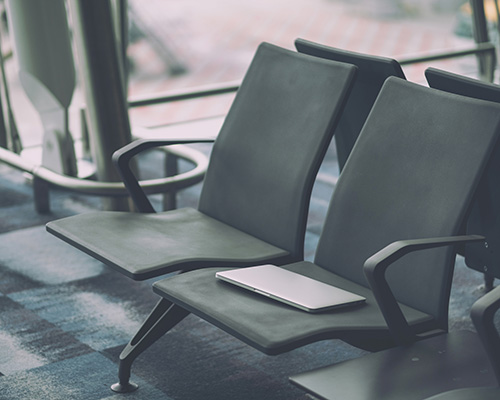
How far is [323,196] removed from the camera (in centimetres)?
409

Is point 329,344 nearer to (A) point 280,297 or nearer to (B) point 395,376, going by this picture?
(A) point 280,297

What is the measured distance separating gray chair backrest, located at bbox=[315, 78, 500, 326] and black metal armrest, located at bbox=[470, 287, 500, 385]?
362 millimetres

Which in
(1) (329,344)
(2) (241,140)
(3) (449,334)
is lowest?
(1) (329,344)

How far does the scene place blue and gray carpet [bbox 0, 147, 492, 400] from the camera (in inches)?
92.3

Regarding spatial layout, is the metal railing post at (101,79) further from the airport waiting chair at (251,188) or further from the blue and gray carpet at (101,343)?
the airport waiting chair at (251,188)

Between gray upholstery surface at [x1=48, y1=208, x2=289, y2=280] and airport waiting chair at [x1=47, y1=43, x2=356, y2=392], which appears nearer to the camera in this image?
gray upholstery surface at [x1=48, y1=208, x2=289, y2=280]

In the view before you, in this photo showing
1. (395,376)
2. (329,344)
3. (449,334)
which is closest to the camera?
(395,376)

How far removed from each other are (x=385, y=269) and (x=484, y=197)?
0.51 metres

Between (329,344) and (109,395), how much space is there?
70 cm

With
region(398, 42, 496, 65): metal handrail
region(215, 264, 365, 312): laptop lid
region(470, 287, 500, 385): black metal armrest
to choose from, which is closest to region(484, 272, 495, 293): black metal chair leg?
region(215, 264, 365, 312): laptop lid

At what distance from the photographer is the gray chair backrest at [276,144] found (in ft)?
7.79

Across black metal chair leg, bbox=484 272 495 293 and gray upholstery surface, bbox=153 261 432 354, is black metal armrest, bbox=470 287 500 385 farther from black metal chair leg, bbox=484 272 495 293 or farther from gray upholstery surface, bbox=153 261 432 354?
black metal chair leg, bbox=484 272 495 293

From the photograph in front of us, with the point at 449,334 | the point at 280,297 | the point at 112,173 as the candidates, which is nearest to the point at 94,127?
the point at 112,173

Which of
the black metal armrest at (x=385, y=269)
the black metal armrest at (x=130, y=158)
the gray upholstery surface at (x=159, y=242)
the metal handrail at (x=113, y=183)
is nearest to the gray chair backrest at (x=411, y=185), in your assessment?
the black metal armrest at (x=385, y=269)
